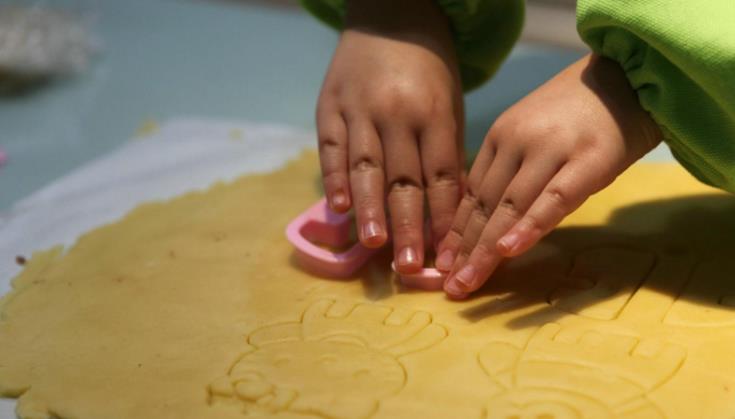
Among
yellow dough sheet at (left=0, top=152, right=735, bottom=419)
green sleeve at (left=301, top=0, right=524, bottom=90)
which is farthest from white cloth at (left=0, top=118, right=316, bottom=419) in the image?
green sleeve at (left=301, top=0, right=524, bottom=90)

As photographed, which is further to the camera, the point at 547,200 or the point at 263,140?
the point at 263,140

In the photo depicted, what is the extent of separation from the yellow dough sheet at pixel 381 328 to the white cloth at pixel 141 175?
0.16 feet

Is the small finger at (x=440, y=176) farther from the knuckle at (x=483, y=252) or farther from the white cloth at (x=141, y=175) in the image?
the white cloth at (x=141, y=175)

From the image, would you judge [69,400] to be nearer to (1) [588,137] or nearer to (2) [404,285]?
(2) [404,285]

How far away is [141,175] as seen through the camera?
2.89 feet

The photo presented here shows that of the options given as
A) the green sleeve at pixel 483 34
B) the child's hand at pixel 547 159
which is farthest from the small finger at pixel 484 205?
the green sleeve at pixel 483 34

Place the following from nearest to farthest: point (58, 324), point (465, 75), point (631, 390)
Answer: point (631, 390) < point (58, 324) < point (465, 75)

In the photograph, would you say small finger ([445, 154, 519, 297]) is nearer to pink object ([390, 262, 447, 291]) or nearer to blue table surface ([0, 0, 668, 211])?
pink object ([390, 262, 447, 291])

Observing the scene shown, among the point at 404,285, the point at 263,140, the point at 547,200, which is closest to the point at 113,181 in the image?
the point at 263,140

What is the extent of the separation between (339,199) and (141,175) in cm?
31

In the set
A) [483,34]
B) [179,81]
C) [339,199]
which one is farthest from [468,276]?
[179,81]

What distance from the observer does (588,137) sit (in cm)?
58

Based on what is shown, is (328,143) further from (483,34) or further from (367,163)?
(483,34)

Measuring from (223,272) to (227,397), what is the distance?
0.15 m
